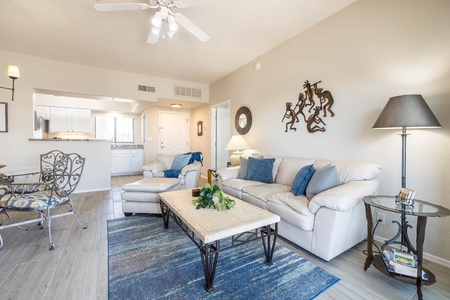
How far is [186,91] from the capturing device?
5441 millimetres

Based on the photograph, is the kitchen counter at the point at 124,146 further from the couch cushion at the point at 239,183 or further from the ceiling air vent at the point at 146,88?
the couch cushion at the point at 239,183

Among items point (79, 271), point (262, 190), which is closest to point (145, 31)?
point (262, 190)

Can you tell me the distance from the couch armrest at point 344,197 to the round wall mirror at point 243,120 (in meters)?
2.59

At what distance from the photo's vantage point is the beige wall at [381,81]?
72.7 inches

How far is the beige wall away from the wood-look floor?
0.72m

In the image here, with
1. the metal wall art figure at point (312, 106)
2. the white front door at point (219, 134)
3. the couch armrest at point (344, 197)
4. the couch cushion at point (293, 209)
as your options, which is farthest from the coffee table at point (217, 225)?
the white front door at point (219, 134)

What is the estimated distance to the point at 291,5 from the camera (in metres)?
2.45

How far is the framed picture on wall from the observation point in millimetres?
3641

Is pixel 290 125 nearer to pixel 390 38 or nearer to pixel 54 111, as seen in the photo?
pixel 390 38

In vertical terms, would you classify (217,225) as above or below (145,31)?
below

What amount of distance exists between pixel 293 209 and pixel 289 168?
100cm

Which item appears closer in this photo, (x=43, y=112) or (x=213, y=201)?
(x=213, y=201)

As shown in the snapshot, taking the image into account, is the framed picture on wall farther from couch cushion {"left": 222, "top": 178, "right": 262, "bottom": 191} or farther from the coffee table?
couch cushion {"left": 222, "top": 178, "right": 262, "bottom": 191}

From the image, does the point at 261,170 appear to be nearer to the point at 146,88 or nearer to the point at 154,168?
the point at 154,168
